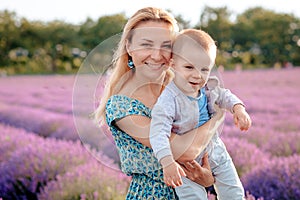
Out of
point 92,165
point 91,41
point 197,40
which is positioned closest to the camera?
point 197,40

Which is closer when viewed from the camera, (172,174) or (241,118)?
(172,174)

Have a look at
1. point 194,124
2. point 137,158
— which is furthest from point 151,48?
point 137,158

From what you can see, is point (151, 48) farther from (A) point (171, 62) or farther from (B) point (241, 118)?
(B) point (241, 118)

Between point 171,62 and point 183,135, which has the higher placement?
point 171,62

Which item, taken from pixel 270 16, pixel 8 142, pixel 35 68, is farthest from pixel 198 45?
pixel 270 16

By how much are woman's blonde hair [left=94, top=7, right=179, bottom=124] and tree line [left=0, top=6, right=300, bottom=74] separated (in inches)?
1752

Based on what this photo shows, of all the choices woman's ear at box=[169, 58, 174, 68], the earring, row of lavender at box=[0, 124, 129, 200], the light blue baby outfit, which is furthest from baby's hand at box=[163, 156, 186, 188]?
row of lavender at box=[0, 124, 129, 200]

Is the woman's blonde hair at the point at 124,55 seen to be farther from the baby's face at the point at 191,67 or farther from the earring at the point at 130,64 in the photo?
the baby's face at the point at 191,67

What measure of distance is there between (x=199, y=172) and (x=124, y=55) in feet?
1.93

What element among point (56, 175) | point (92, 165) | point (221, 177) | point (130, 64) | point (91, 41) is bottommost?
point (91, 41)

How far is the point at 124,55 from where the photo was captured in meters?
2.22

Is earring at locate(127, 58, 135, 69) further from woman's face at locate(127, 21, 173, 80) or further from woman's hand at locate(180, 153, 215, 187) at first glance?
woman's hand at locate(180, 153, 215, 187)

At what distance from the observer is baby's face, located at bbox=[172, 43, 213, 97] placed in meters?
1.95

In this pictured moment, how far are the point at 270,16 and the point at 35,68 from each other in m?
24.3
